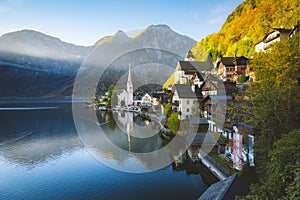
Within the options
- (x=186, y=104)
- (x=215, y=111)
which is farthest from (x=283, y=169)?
(x=186, y=104)

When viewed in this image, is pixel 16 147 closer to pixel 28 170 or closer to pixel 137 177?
pixel 28 170

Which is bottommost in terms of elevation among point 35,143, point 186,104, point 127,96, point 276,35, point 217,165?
point 35,143

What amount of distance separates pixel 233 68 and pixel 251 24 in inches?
800

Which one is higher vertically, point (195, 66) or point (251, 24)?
point (251, 24)

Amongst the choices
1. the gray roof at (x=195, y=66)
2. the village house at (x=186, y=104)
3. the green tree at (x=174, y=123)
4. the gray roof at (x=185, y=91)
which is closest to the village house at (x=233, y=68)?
the gray roof at (x=185, y=91)

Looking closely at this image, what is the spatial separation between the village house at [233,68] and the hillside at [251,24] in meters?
8.09

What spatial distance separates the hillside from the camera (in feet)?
133

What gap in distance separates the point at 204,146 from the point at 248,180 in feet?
40.2

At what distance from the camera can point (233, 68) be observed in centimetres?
4247

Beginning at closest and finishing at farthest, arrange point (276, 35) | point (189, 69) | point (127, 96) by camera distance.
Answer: point (276, 35) → point (189, 69) → point (127, 96)

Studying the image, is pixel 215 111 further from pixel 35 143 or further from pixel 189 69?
pixel 189 69

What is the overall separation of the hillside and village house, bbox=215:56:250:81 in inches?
318

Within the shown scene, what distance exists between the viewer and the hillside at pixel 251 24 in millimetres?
40522

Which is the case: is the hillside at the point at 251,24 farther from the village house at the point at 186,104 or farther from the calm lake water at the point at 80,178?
the calm lake water at the point at 80,178
